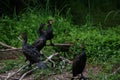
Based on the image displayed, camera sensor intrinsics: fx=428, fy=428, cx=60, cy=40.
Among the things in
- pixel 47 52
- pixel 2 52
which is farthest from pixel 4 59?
pixel 47 52

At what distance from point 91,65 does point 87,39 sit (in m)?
0.97

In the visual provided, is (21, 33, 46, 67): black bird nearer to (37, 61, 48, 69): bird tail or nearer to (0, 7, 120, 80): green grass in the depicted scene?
(37, 61, 48, 69): bird tail

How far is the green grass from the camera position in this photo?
Answer: 8749 mm

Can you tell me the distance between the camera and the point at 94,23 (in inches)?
444

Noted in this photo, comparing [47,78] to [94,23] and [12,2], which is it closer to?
[94,23]

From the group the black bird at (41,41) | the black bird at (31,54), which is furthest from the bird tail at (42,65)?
the black bird at (41,41)

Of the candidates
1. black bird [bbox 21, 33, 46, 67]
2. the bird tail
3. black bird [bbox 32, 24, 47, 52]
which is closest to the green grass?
the bird tail

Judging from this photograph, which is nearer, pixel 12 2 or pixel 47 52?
pixel 47 52

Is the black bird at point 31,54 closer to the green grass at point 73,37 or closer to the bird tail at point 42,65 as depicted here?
the bird tail at point 42,65

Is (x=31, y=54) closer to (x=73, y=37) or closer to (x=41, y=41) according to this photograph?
(x=41, y=41)

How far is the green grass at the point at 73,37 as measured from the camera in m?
8.75

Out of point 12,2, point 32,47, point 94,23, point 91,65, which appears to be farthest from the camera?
point 12,2

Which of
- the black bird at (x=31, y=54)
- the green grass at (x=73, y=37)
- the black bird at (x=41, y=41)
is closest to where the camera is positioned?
the black bird at (x=31, y=54)

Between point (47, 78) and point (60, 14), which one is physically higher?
point (60, 14)
